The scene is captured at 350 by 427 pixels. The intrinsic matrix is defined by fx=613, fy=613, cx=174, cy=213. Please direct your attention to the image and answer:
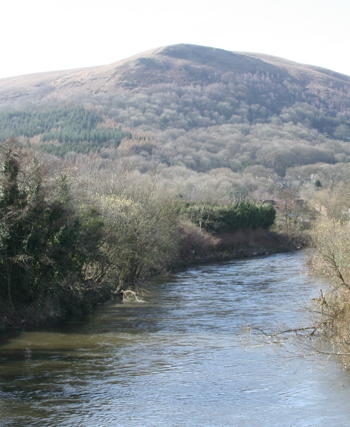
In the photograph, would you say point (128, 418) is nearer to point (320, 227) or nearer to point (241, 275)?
point (320, 227)

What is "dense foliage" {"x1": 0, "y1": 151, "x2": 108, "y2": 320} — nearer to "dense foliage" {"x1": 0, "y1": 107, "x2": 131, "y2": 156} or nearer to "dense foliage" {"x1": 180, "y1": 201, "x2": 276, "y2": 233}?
"dense foliage" {"x1": 180, "y1": 201, "x2": 276, "y2": 233}

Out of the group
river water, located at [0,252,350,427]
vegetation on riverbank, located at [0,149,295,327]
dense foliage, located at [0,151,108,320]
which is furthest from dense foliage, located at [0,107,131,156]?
river water, located at [0,252,350,427]

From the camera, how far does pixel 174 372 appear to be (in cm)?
2655

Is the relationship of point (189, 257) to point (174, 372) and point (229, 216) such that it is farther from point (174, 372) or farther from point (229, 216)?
point (174, 372)

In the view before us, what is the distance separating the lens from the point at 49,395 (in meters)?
23.6

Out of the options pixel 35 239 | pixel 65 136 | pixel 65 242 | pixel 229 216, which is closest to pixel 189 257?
pixel 229 216

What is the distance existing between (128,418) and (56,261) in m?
17.1

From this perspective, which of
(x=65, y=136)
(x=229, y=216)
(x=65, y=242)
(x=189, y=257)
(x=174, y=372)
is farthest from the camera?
(x=65, y=136)

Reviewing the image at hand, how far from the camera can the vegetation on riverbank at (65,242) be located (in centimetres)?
3559

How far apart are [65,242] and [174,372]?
13.7 metres

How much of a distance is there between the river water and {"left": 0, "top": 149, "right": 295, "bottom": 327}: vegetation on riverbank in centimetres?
241

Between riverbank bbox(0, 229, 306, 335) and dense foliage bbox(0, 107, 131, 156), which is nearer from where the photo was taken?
riverbank bbox(0, 229, 306, 335)

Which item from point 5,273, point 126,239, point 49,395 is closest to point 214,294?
point 126,239

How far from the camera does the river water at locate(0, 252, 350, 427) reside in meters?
21.7
